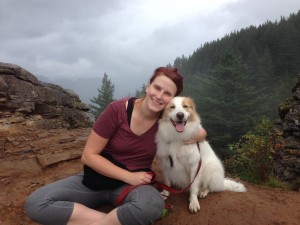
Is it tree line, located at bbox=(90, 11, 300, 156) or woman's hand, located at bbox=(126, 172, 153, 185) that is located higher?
tree line, located at bbox=(90, 11, 300, 156)

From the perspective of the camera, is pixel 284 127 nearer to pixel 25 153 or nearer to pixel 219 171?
pixel 219 171

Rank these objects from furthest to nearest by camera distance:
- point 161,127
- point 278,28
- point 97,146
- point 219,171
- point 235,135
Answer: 1. point 278,28
2. point 235,135
3. point 219,171
4. point 161,127
5. point 97,146

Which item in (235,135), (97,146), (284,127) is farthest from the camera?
(235,135)

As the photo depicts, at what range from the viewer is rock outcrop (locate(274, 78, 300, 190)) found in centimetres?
629

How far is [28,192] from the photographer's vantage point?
15.4 feet

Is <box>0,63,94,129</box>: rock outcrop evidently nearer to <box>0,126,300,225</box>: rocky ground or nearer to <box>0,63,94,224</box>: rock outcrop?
<box>0,63,94,224</box>: rock outcrop

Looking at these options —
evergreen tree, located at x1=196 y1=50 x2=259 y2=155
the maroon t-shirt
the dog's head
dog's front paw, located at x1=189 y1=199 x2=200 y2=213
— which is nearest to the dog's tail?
dog's front paw, located at x1=189 y1=199 x2=200 y2=213

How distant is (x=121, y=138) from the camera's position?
3449mm

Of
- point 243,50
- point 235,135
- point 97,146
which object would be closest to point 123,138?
point 97,146

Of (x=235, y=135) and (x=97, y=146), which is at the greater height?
(x=97, y=146)

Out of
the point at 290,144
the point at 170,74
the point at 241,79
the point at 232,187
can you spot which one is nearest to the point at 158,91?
the point at 170,74

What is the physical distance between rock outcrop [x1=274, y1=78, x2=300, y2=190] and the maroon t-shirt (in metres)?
3.70

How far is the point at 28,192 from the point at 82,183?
1.63 m

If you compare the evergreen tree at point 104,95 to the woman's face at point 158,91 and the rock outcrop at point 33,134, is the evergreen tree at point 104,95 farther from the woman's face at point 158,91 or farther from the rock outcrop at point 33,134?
the woman's face at point 158,91
